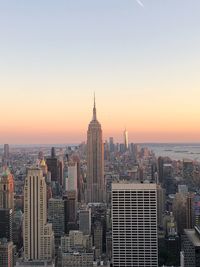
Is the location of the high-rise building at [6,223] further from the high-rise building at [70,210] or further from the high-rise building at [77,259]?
the high-rise building at [77,259]

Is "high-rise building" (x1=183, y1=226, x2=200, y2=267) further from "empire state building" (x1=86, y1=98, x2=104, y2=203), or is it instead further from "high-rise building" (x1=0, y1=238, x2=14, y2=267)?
"empire state building" (x1=86, y1=98, x2=104, y2=203)

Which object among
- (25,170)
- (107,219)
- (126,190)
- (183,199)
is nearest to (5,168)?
(25,170)

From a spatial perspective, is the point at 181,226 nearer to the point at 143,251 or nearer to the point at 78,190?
the point at 143,251

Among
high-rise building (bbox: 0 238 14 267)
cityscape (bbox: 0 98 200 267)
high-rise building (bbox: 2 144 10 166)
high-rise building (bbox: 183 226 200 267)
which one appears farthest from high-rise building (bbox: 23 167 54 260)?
high-rise building (bbox: 183 226 200 267)

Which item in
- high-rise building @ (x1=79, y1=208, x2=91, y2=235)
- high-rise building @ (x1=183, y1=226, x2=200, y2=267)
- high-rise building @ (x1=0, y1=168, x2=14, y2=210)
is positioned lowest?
high-rise building @ (x1=79, y1=208, x2=91, y2=235)

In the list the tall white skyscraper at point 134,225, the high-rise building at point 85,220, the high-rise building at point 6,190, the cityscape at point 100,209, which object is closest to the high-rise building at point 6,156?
the cityscape at point 100,209
